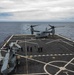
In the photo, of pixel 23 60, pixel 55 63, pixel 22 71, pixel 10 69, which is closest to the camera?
pixel 10 69

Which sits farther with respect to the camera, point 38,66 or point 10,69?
point 38,66

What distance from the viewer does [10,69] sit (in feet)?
92.5

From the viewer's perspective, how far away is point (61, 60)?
3647 centimetres

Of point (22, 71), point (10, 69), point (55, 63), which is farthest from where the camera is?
point (55, 63)

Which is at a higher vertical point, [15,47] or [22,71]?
[15,47]

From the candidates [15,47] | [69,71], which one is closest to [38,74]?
[69,71]

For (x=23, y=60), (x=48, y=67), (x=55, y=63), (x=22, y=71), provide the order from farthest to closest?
(x=23, y=60), (x=55, y=63), (x=48, y=67), (x=22, y=71)

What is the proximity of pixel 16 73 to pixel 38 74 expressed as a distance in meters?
3.77

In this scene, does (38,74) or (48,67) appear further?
(48,67)

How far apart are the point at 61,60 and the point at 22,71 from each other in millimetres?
9998

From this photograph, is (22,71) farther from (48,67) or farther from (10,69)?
(48,67)

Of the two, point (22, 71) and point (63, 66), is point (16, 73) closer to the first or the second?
point (22, 71)

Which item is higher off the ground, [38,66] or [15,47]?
[15,47]

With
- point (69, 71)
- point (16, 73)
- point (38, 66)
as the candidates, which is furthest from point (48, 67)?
point (16, 73)
